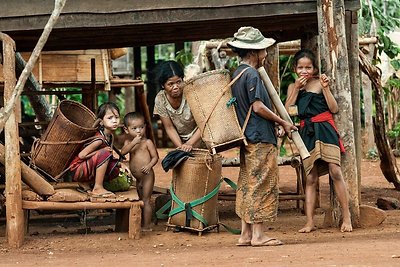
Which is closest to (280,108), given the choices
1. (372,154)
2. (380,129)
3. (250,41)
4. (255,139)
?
(255,139)

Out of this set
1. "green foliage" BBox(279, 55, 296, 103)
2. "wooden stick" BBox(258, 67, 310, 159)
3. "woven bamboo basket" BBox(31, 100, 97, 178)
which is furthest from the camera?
"green foliage" BBox(279, 55, 296, 103)

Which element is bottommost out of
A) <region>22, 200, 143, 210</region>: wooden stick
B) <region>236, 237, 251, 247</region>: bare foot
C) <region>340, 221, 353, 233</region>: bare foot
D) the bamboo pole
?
<region>236, 237, 251, 247</region>: bare foot

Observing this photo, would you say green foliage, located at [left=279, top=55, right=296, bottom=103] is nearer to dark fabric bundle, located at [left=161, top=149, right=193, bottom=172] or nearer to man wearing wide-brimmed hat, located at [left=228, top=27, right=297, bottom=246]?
dark fabric bundle, located at [left=161, top=149, right=193, bottom=172]

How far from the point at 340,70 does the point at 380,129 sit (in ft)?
11.8

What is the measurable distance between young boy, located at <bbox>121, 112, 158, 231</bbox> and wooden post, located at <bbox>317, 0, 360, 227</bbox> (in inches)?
75.8

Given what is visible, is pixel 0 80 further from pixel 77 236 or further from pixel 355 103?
pixel 355 103

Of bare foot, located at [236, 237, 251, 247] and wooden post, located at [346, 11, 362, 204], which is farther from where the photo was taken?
wooden post, located at [346, 11, 362, 204]

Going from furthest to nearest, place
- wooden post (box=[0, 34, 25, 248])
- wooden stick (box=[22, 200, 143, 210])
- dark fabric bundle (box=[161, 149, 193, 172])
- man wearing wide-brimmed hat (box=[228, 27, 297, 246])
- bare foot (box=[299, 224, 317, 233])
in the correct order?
dark fabric bundle (box=[161, 149, 193, 172]) < bare foot (box=[299, 224, 317, 233]) < wooden stick (box=[22, 200, 143, 210]) < wooden post (box=[0, 34, 25, 248]) < man wearing wide-brimmed hat (box=[228, 27, 297, 246])

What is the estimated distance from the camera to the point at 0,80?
13359 millimetres

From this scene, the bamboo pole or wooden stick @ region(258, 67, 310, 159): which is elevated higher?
wooden stick @ region(258, 67, 310, 159)

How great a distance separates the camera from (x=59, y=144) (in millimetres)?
9406

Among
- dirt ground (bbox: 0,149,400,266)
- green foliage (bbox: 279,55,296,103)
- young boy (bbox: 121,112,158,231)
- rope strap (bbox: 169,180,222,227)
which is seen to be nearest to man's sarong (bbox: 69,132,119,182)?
young boy (bbox: 121,112,158,231)

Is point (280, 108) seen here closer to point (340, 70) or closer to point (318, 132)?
point (318, 132)

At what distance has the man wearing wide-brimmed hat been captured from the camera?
8180mm
